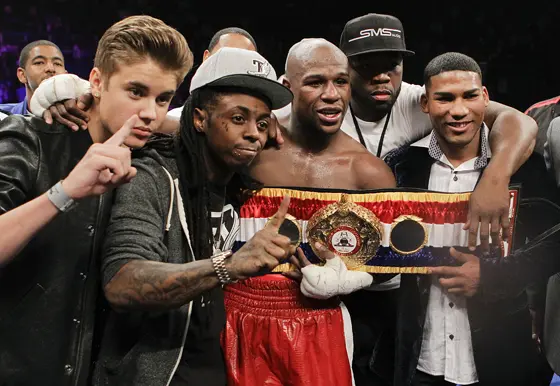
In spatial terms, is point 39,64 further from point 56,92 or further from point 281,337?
point 281,337

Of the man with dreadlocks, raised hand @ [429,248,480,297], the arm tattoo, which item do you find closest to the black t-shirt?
the man with dreadlocks

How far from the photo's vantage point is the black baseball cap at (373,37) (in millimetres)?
2529

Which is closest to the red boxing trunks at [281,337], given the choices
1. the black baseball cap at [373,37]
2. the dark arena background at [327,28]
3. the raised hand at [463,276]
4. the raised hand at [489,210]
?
the raised hand at [463,276]

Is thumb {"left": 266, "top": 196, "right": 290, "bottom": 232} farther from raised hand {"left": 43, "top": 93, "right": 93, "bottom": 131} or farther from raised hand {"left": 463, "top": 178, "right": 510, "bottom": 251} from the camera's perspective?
raised hand {"left": 463, "top": 178, "right": 510, "bottom": 251}

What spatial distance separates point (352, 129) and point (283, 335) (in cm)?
95

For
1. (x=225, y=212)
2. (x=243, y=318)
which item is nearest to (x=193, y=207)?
(x=225, y=212)

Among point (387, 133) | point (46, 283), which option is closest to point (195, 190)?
point (46, 283)

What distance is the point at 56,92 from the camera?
62.2 inches

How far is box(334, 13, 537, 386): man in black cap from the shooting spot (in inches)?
77.2

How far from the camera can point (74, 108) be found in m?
1.55

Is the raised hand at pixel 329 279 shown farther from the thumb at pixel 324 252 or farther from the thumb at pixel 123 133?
the thumb at pixel 123 133

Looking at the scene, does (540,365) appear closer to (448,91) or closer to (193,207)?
(448,91)

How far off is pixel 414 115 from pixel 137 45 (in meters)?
1.35

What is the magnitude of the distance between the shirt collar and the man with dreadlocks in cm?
65
